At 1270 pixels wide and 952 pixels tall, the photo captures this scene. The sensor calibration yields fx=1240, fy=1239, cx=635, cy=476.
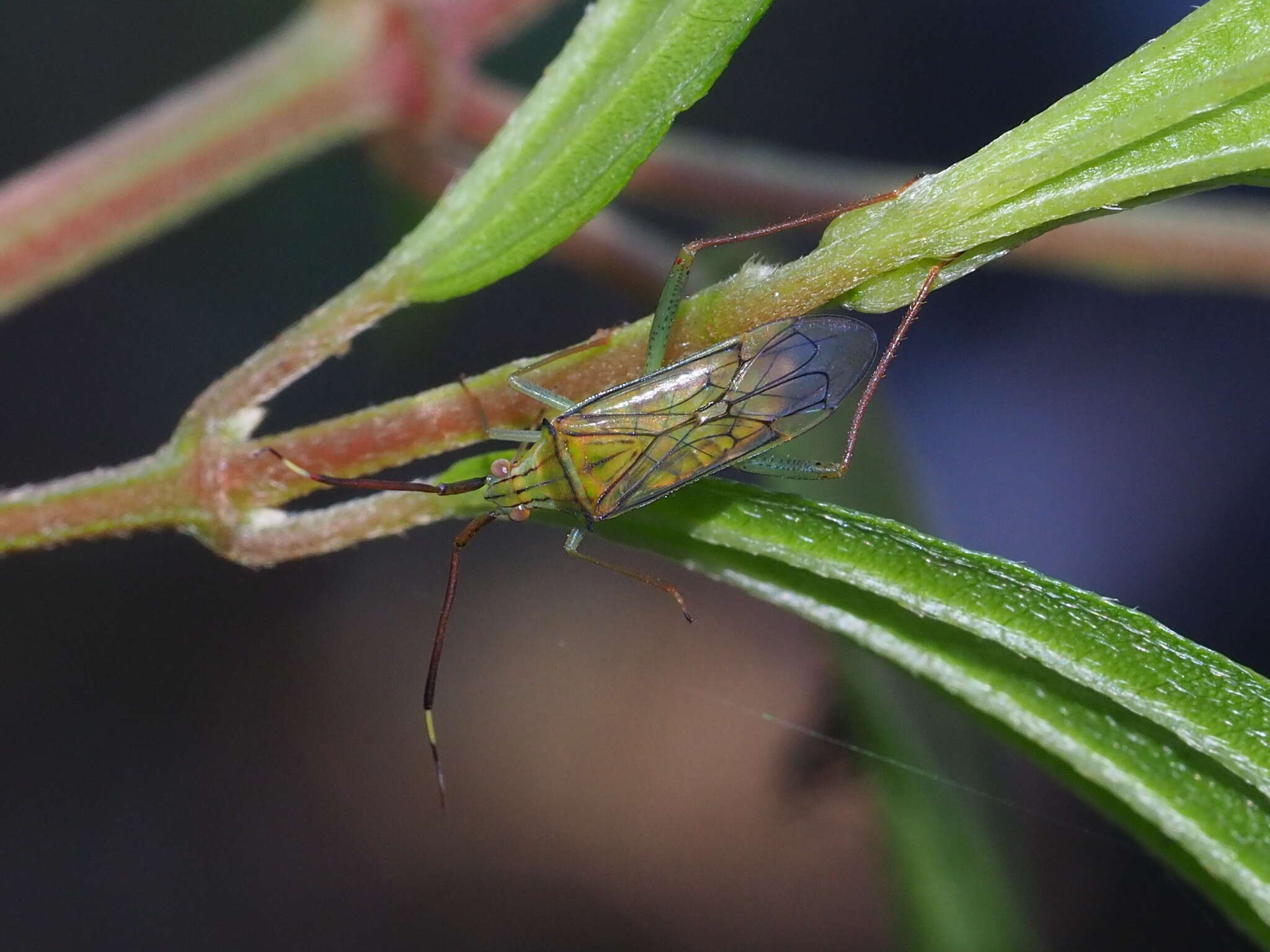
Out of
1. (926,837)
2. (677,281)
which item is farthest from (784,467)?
(926,837)

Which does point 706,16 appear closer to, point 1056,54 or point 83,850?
point 1056,54

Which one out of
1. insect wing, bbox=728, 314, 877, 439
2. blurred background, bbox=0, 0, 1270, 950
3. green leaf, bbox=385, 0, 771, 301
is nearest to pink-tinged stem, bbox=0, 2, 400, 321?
green leaf, bbox=385, 0, 771, 301

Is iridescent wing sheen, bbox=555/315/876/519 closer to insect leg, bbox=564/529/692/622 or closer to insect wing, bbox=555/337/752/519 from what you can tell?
insect wing, bbox=555/337/752/519

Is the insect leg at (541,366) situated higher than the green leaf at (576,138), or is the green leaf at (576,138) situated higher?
the green leaf at (576,138)

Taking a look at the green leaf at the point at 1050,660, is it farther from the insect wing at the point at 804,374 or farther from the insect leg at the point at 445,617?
the insect leg at the point at 445,617

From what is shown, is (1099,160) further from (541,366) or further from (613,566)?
(613,566)

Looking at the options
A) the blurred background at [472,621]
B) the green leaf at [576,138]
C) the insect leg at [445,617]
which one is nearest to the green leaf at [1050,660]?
the green leaf at [576,138]
